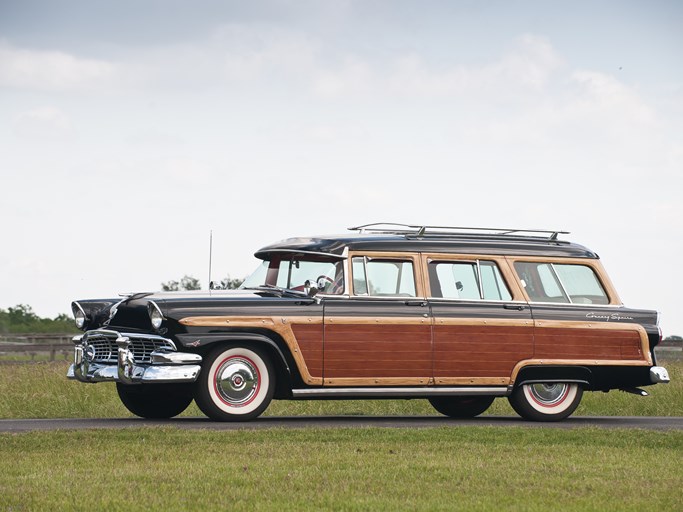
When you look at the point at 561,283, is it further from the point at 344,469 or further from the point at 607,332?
the point at 344,469

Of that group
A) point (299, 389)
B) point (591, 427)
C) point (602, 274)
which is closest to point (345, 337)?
point (299, 389)

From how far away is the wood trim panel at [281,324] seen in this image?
12688 mm

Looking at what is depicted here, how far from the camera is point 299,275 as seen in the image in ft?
45.6

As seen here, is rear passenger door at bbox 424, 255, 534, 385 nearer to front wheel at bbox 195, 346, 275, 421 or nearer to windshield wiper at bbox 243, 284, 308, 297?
windshield wiper at bbox 243, 284, 308, 297

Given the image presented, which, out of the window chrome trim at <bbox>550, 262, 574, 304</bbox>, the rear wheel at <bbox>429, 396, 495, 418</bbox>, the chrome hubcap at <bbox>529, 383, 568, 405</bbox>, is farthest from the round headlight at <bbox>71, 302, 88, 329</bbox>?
the window chrome trim at <bbox>550, 262, 574, 304</bbox>

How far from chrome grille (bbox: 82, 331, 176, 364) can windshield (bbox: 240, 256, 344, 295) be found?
65.8 inches

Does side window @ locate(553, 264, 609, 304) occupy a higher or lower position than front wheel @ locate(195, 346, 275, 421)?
higher

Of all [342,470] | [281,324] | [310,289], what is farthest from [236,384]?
[342,470]

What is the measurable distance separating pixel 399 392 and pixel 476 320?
1.19m

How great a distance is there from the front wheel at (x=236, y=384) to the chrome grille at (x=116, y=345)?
513 mm

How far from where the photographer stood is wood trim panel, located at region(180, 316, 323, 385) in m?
12.7

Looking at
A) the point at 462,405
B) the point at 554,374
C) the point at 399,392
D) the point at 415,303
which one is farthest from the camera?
the point at 462,405

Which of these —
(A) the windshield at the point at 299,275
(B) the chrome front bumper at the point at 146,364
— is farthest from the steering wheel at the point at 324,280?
(B) the chrome front bumper at the point at 146,364

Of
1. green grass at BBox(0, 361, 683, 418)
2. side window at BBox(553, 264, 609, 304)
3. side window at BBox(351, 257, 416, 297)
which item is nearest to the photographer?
side window at BBox(351, 257, 416, 297)
